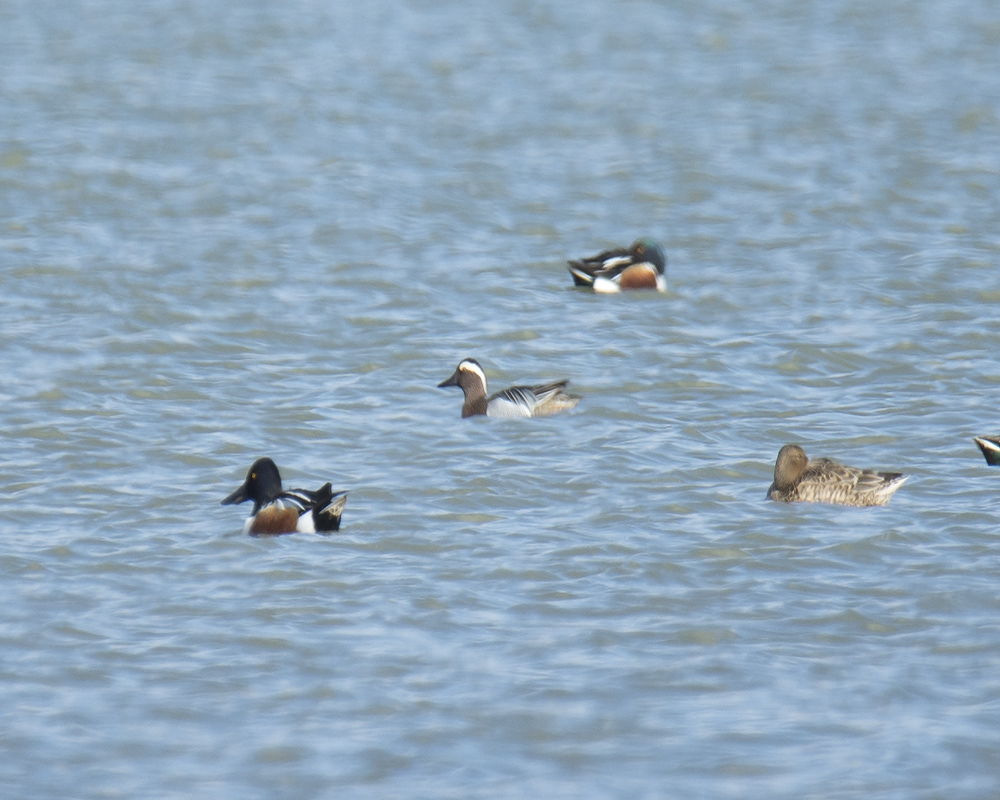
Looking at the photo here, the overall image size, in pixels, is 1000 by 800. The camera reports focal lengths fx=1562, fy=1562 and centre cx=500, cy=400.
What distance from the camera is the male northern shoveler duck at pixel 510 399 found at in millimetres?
12906

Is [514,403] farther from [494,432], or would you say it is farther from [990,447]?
[990,447]

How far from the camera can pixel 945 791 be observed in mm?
6754

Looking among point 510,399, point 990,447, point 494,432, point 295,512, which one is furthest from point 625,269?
point 295,512

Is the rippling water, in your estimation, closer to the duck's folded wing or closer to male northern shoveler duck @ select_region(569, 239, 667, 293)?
the duck's folded wing

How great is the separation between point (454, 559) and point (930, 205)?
1229 cm

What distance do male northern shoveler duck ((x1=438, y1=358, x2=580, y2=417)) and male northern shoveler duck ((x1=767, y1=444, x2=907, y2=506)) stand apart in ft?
8.92

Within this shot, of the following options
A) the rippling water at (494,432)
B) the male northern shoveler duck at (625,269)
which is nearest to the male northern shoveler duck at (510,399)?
the rippling water at (494,432)

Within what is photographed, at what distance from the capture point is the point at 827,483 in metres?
10.6

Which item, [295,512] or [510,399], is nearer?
[295,512]

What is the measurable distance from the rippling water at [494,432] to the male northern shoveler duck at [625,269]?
0.32m

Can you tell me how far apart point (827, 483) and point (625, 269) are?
21.3 feet

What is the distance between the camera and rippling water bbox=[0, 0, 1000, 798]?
741 cm

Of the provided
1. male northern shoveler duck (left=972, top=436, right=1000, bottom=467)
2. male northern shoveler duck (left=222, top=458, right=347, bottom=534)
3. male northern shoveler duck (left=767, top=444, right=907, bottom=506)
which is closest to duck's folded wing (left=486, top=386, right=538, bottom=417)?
male northern shoveler duck (left=767, top=444, right=907, bottom=506)

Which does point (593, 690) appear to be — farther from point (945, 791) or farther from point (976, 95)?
point (976, 95)
